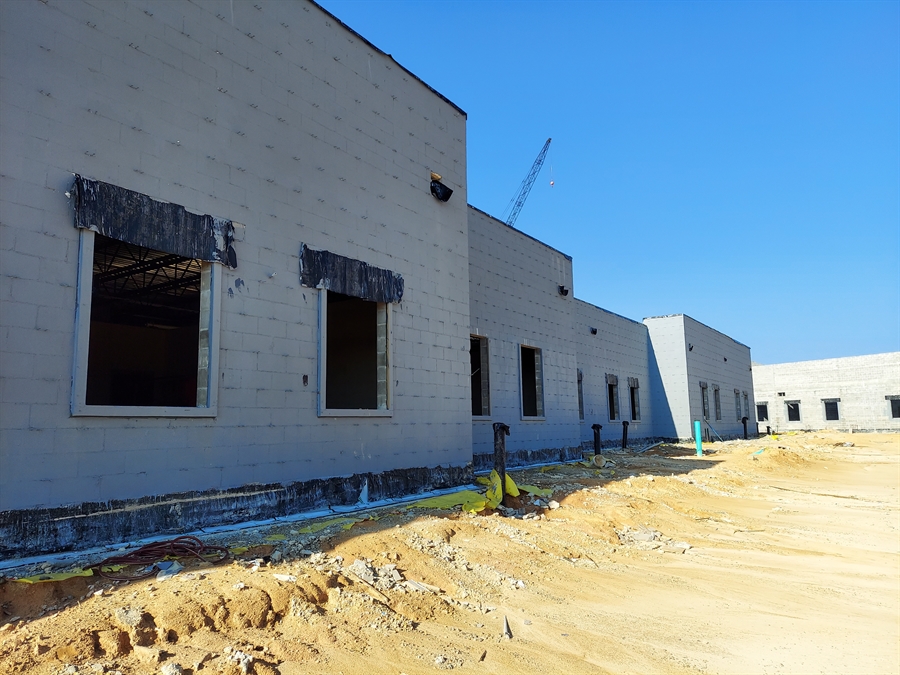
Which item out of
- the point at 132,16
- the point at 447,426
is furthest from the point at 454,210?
the point at 132,16

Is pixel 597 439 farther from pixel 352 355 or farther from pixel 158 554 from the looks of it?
pixel 158 554

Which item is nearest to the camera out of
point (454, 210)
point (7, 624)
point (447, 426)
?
point (7, 624)

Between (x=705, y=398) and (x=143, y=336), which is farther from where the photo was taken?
(x=705, y=398)

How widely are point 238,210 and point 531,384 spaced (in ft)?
45.1

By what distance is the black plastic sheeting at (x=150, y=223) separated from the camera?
245 inches

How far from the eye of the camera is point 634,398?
27594 millimetres

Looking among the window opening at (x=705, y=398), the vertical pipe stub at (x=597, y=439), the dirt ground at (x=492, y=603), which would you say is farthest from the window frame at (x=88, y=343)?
the window opening at (x=705, y=398)

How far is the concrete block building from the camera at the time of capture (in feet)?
19.2

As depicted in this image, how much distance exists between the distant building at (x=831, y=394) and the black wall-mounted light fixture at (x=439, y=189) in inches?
1735

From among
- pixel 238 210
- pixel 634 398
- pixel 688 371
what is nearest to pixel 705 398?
pixel 688 371

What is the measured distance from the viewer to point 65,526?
5.81 m

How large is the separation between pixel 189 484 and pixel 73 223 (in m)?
3.07

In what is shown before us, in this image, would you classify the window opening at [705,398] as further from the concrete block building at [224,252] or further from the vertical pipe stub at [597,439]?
the concrete block building at [224,252]

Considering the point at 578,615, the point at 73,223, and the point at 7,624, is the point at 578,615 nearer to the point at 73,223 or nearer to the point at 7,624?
the point at 7,624
